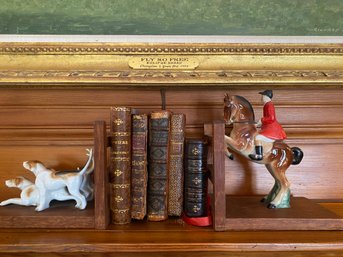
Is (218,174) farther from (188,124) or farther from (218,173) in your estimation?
(188,124)

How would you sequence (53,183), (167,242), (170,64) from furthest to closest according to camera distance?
(170,64) < (53,183) < (167,242)

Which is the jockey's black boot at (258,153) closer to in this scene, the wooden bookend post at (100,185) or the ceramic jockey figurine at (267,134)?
the ceramic jockey figurine at (267,134)

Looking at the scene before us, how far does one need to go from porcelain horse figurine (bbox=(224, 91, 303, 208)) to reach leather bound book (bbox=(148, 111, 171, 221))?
5.1 inches

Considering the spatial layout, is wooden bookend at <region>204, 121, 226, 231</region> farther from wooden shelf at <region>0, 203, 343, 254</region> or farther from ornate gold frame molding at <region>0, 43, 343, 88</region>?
ornate gold frame molding at <region>0, 43, 343, 88</region>

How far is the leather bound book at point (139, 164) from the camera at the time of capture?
0.67m

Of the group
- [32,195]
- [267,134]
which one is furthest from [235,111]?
[32,195]

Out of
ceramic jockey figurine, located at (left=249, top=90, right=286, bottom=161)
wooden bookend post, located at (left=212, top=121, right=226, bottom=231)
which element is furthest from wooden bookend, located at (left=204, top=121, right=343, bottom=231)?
ceramic jockey figurine, located at (left=249, top=90, right=286, bottom=161)

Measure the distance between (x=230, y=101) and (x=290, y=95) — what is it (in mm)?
219

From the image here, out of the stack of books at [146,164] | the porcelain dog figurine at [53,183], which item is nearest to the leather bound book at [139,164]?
the stack of books at [146,164]

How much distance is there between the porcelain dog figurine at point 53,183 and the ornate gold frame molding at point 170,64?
0.68 ft

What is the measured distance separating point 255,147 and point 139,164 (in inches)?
9.3

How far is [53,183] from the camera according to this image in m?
0.68

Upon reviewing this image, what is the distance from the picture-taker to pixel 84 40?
785 millimetres

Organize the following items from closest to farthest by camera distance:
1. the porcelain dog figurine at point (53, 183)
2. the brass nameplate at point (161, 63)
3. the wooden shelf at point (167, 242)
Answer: the wooden shelf at point (167, 242), the porcelain dog figurine at point (53, 183), the brass nameplate at point (161, 63)
